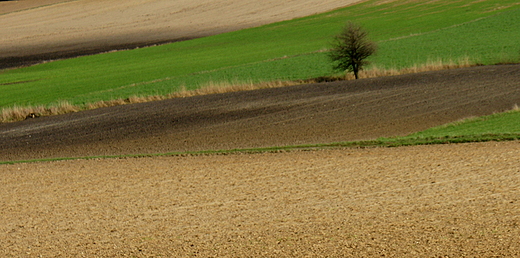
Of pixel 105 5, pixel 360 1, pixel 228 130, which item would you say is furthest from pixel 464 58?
pixel 105 5

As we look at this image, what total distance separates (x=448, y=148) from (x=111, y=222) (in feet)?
28.0

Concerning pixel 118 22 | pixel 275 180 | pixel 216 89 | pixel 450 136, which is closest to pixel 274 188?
pixel 275 180

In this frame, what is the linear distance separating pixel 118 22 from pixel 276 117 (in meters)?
62.4

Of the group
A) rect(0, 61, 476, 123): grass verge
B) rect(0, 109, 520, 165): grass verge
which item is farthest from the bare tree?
rect(0, 109, 520, 165): grass verge

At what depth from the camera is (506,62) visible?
108ft

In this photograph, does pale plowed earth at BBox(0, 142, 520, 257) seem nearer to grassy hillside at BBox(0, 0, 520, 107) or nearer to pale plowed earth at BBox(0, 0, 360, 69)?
grassy hillside at BBox(0, 0, 520, 107)

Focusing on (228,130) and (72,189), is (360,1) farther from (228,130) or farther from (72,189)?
(72,189)

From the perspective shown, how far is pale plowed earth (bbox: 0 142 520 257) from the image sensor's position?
970 cm

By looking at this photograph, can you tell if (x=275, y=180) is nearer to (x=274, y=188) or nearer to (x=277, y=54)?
(x=274, y=188)

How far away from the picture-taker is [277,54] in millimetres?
48500

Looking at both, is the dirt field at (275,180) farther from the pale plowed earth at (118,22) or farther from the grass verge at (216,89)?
the pale plowed earth at (118,22)

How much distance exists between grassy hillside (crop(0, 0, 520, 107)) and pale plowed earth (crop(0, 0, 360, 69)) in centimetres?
679

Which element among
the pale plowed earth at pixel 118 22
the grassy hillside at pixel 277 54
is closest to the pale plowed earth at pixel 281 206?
the grassy hillside at pixel 277 54

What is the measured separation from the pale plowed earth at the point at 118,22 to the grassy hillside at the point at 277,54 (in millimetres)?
6790
